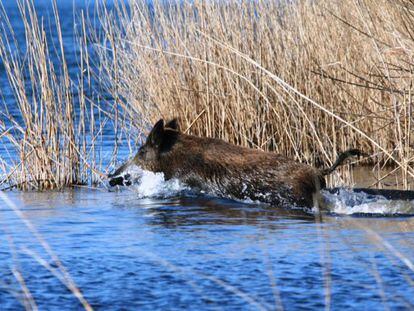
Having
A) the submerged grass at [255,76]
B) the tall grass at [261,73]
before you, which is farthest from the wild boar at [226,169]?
the tall grass at [261,73]

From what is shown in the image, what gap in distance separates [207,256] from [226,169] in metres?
2.53

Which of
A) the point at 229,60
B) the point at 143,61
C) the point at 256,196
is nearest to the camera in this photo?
the point at 256,196

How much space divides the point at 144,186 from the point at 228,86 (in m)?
1.79

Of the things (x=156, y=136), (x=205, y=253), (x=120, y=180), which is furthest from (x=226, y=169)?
(x=205, y=253)

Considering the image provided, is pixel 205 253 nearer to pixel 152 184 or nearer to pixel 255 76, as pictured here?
pixel 152 184

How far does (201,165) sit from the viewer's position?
8.67 meters

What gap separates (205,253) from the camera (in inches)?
241

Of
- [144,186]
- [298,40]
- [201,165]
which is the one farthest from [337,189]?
[298,40]

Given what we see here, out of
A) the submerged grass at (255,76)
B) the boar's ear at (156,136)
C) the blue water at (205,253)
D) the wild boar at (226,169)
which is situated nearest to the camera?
the blue water at (205,253)

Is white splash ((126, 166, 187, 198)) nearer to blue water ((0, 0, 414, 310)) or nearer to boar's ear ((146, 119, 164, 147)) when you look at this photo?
blue water ((0, 0, 414, 310))

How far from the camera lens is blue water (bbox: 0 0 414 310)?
5.02 metres

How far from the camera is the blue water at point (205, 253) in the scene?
5016 mm

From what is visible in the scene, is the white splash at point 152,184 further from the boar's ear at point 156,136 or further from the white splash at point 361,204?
the white splash at point 361,204

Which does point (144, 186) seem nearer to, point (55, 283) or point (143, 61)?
point (143, 61)
